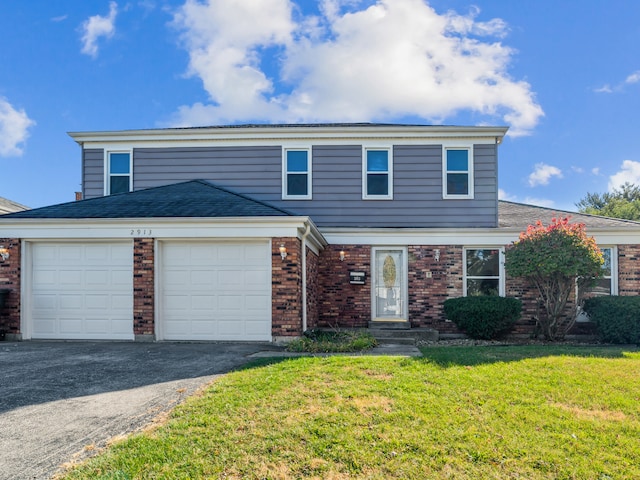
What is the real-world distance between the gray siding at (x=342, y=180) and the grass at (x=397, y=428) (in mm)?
6203

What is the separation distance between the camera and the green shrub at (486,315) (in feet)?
31.4

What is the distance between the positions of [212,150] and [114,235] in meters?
4.25

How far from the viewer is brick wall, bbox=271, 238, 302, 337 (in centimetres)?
860

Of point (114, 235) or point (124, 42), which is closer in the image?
point (114, 235)

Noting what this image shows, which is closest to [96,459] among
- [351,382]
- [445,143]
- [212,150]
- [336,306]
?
[351,382]

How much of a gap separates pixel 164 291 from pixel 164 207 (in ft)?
6.46

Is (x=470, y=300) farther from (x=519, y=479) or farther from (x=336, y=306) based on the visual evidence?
(x=519, y=479)

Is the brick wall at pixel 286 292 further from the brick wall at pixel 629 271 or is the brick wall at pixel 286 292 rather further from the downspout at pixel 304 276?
the brick wall at pixel 629 271

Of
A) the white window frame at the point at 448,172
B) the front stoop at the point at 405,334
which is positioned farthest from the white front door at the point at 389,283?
the white window frame at the point at 448,172

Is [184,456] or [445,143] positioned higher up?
[445,143]

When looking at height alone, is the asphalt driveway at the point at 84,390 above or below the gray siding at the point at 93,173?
below

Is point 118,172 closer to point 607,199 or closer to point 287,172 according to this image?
point 287,172

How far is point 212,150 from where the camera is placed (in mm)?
A: 12188

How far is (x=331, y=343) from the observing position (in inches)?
314
